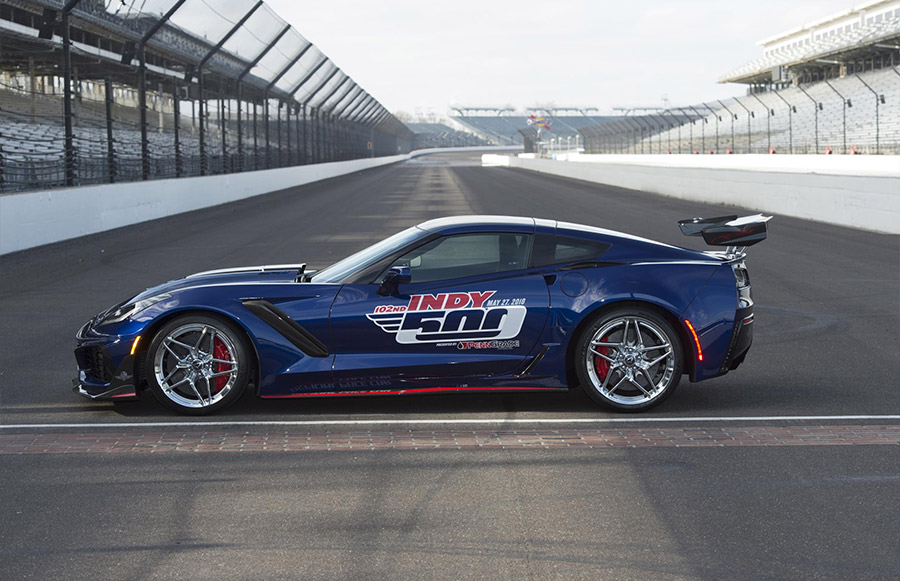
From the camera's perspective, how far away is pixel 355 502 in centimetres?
448

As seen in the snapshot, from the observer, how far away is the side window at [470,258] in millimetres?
6074

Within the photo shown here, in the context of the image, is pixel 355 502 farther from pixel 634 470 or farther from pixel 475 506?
pixel 634 470

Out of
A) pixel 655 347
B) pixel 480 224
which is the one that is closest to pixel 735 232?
pixel 655 347

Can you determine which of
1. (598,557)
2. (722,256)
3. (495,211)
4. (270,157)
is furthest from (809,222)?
(270,157)

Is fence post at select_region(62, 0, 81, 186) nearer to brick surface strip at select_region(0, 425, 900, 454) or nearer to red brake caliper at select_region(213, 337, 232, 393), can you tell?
→ red brake caliper at select_region(213, 337, 232, 393)

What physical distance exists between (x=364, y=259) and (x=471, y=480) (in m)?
1.92

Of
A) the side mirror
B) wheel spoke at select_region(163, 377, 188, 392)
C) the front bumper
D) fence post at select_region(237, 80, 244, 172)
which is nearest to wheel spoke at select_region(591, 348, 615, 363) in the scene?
the side mirror

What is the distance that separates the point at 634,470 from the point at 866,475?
1.06 meters

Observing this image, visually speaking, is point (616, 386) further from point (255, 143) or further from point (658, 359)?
point (255, 143)

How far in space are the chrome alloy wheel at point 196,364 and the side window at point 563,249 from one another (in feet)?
6.09

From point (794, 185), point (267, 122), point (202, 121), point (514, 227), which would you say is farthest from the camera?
point (267, 122)

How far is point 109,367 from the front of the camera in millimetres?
5941

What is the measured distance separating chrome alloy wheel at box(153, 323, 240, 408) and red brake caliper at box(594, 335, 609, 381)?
6.79 ft

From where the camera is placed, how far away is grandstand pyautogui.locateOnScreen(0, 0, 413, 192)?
18078 mm
